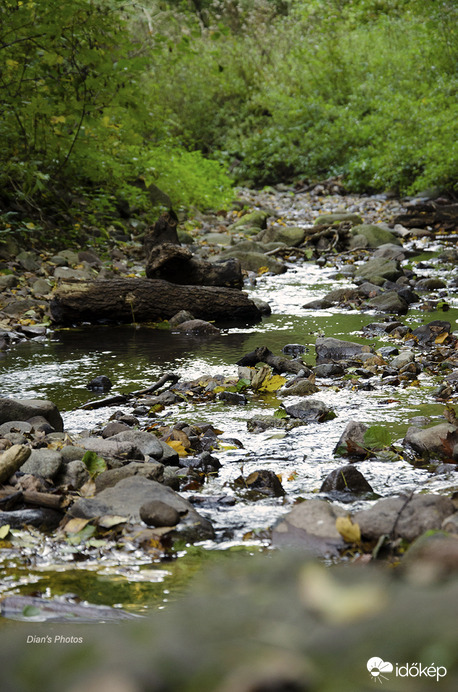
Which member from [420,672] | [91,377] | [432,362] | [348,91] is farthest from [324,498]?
[348,91]

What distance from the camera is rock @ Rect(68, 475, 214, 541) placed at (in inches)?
102

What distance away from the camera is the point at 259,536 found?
2561 mm

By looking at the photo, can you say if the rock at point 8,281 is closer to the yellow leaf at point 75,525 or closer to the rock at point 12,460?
the rock at point 12,460

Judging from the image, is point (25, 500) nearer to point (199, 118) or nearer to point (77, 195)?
point (77, 195)

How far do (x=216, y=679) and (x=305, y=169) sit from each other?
67.8 feet

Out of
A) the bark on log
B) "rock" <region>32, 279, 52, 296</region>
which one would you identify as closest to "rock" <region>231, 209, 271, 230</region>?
"rock" <region>32, 279, 52, 296</region>

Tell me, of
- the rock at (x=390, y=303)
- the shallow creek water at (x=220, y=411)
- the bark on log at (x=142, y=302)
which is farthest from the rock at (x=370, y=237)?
the bark on log at (x=142, y=302)

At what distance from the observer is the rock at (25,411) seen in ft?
12.8

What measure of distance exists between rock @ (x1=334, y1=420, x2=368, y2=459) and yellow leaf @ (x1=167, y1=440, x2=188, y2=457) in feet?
2.38

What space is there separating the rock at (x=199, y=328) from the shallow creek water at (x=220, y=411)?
0.15 m

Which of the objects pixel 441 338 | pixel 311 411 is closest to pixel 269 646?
pixel 311 411

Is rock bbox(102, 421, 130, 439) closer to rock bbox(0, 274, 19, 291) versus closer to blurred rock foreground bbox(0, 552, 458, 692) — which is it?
blurred rock foreground bbox(0, 552, 458, 692)

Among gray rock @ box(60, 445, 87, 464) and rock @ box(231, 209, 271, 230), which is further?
rock @ box(231, 209, 271, 230)

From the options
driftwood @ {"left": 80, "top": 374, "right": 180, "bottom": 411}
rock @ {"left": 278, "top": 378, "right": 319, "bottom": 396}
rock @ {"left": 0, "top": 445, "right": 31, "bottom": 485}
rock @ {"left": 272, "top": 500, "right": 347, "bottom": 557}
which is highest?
rock @ {"left": 0, "top": 445, "right": 31, "bottom": 485}
